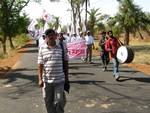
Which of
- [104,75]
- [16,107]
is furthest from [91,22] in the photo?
[16,107]

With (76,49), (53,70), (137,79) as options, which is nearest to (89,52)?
(76,49)

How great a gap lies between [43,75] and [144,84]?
22.8 ft

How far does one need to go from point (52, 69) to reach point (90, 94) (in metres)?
4.67

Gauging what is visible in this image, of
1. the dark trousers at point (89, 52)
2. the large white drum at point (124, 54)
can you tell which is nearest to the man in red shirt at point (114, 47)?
the large white drum at point (124, 54)

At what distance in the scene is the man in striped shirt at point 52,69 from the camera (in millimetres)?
8148

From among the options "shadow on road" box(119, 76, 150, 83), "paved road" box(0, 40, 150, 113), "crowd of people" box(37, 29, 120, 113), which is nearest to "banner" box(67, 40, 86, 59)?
"paved road" box(0, 40, 150, 113)

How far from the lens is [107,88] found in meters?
13.7

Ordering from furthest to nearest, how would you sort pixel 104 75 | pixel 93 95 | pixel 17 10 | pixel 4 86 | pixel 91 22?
pixel 91 22 < pixel 17 10 < pixel 104 75 < pixel 4 86 < pixel 93 95

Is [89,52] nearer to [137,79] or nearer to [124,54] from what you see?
[137,79]

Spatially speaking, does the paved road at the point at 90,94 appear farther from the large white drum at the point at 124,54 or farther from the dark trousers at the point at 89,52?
the dark trousers at the point at 89,52

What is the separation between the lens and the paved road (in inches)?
422

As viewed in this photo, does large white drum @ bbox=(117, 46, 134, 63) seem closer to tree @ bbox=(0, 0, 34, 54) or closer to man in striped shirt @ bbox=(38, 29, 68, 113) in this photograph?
man in striped shirt @ bbox=(38, 29, 68, 113)

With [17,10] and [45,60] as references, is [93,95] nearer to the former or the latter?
[45,60]

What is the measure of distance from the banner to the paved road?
7.19 metres
